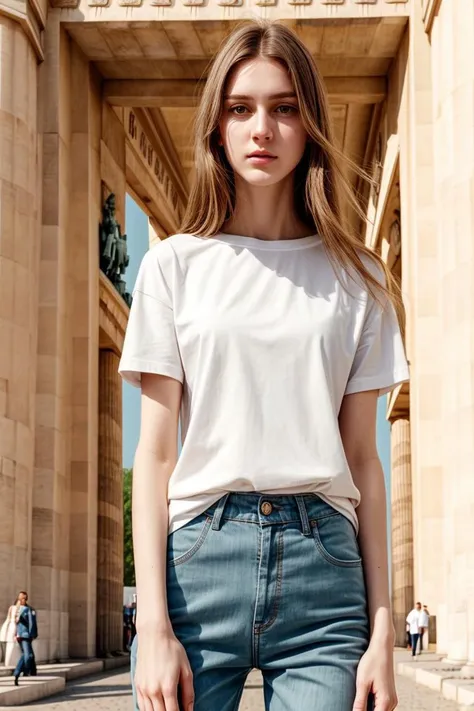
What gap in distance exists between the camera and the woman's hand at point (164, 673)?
90.0 inches

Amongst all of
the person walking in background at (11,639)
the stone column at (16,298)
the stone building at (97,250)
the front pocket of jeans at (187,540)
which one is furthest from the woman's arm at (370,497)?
the stone column at (16,298)

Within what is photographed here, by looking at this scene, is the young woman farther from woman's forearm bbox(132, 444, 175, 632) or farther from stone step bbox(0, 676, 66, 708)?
stone step bbox(0, 676, 66, 708)

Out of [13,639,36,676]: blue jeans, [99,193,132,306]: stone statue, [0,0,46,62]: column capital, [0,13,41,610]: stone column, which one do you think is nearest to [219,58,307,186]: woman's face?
[13,639,36,676]: blue jeans

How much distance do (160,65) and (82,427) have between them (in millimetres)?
8090

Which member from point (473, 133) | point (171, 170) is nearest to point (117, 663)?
point (473, 133)

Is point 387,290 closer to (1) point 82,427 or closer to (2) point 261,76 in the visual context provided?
(2) point 261,76

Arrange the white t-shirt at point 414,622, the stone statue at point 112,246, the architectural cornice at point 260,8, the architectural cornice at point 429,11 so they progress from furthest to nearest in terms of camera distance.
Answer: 1. the stone statue at point 112,246
2. the architectural cornice at point 260,8
3. the architectural cornice at point 429,11
4. the white t-shirt at point 414,622

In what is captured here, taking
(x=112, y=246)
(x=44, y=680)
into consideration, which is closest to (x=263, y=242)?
(x=44, y=680)

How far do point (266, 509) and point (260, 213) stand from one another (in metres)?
0.69

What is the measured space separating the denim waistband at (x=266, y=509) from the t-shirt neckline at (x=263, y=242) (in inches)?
22.0

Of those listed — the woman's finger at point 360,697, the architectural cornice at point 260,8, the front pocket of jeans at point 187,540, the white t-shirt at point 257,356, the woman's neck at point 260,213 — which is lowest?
the woman's finger at point 360,697

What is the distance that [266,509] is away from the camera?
7.84ft

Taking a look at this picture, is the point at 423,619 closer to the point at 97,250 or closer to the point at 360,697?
the point at 97,250

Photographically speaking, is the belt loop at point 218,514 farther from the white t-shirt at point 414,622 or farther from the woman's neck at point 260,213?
the white t-shirt at point 414,622
